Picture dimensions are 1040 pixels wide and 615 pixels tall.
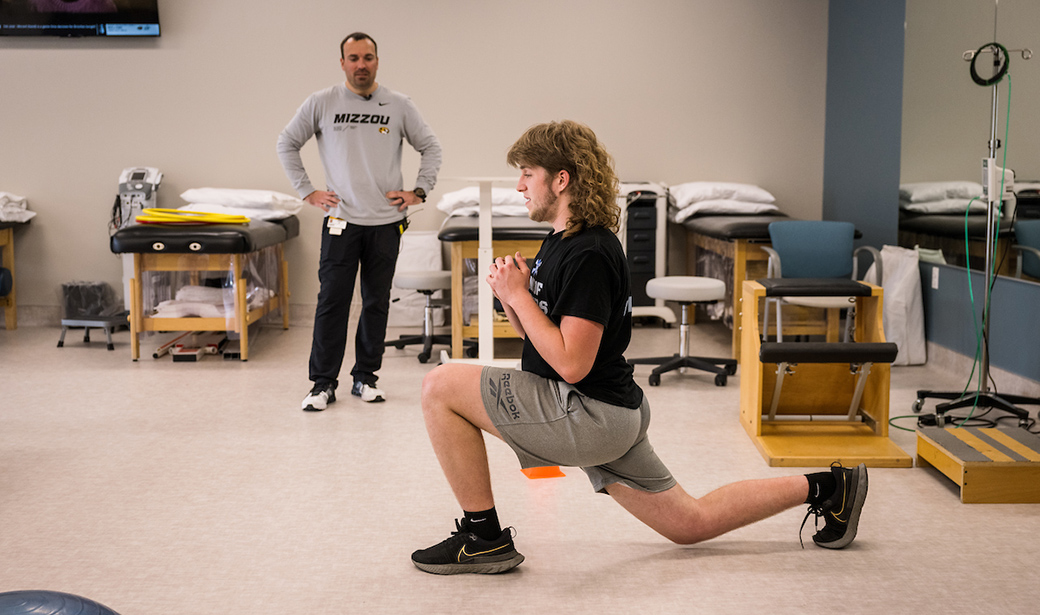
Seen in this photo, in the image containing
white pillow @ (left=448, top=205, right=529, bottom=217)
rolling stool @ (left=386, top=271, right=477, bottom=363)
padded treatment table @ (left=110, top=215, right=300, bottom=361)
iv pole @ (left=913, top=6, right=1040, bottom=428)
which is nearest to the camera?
iv pole @ (left=913, top=6, right=1040, bottom=428)

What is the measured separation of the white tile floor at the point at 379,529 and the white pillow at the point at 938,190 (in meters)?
1.53

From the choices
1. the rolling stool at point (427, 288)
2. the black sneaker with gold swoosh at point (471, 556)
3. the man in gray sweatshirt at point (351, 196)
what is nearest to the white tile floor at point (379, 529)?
the black sneaker with gold swoosh at point (471, 556)

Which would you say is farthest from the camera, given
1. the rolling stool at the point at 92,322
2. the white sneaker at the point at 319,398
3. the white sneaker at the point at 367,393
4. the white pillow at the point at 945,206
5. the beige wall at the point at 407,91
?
the beige wall at the point at 407,91

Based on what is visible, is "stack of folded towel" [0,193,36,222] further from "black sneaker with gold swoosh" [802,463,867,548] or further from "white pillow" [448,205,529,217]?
"black sneaker with gold swoosh" [802,463,867,548]

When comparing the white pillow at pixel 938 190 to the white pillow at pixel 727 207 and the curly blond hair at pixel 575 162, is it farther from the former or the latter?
the curly blond hair at pixel 575 162

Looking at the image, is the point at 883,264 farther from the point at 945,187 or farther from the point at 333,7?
the point at 333,7

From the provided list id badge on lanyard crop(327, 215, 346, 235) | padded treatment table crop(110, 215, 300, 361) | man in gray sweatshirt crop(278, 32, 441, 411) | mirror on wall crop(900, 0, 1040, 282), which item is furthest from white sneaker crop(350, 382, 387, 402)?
mirror on wall crop(900, 0, 1040, 282)

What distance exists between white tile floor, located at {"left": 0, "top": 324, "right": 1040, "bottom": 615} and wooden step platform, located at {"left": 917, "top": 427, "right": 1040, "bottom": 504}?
0.05m

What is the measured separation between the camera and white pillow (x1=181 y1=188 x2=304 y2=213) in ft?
18.3

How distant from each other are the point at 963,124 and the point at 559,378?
327 centimetres

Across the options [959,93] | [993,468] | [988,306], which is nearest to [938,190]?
[959,93]

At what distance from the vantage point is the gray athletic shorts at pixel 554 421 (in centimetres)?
194

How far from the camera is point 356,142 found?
12.4ft

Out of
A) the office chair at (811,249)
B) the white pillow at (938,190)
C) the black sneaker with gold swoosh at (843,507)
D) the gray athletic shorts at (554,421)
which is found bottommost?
the black sneaker with gold swoosh at (843,507)
